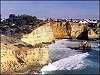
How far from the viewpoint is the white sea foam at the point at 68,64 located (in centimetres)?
3157

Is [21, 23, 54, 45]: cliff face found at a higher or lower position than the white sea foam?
higher

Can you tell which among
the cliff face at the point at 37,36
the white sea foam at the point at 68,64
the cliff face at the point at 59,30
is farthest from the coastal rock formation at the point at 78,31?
the white sea foam at the point at 68,64

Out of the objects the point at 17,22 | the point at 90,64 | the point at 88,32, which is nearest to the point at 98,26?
the point at 88,32

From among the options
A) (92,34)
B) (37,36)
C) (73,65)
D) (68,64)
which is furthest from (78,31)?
(73,65)

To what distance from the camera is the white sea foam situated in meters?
31.6

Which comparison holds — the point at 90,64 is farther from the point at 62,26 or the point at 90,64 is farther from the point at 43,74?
the point at 62,26

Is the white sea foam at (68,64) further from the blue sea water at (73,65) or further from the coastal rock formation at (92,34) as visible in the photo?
the coastal rock formation at (92,34)

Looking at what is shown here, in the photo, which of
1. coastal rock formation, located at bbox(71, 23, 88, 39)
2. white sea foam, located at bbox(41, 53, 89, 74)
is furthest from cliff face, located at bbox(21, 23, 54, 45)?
coastal rock formation, located at bbox(71, 23, 88, 39)

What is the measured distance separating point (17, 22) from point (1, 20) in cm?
509

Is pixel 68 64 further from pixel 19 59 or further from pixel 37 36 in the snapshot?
pixel 37 36

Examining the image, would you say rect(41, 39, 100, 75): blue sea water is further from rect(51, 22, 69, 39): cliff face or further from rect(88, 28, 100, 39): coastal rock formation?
rect(51, 22, 69, 39): cliff face

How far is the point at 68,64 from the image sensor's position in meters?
33.8

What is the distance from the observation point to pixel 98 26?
5972 centimetres

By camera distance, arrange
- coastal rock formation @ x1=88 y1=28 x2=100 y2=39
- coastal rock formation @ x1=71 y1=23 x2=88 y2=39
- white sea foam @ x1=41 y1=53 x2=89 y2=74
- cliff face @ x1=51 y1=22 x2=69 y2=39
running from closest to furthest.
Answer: white sea foam @ x1=41 y1=53 x2=89 y2=74 → coastal rock formation @ x1=88 y1=28 x2=100 y2=39 → cliff face @ x1=51 y1=22 x2=69 y2=39 → coastal rock formation @ x1=71 y1=23 x2=88 y2=39
